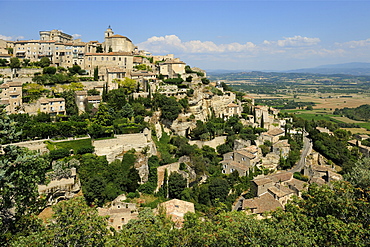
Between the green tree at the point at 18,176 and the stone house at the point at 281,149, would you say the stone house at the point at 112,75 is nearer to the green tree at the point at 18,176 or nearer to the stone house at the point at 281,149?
the stone house at the point at 281,149

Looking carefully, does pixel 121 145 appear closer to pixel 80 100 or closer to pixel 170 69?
pixel 80 100

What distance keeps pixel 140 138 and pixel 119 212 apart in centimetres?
1065

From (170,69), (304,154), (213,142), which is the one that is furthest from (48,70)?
(304,154)

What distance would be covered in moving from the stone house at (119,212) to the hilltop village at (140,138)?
8cm

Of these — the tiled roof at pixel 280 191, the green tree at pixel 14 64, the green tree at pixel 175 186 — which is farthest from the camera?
the green tree at pixel 14 64

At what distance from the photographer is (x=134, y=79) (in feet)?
148

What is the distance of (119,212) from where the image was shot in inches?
822

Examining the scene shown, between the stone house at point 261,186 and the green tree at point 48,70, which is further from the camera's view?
the green tree at point 48,70

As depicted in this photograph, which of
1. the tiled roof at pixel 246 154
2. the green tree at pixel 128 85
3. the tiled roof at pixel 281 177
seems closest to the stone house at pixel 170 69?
the green tree at pixel 128 85

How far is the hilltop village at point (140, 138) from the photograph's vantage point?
24.1m

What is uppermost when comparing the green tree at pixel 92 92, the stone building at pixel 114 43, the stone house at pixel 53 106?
the stone building at pixel 114 43

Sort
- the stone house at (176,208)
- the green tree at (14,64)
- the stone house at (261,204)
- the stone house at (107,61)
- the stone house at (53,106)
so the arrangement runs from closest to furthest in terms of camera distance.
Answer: the stone house at (176,208) < the stone house at (261,204) < the stone house at (53,106) < the green tree at (14,64) < the stone house at (107,61)

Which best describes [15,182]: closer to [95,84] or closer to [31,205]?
[31,205]

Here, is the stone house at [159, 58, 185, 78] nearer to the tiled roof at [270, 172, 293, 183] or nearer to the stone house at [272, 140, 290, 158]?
the stone house at [272, 140, 290, 158]
